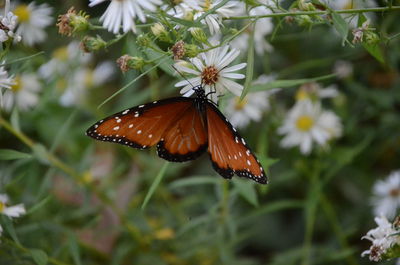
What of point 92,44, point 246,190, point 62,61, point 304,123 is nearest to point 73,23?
point 92,44

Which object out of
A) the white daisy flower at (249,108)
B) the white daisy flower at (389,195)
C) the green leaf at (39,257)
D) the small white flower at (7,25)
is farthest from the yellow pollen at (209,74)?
the white daisy flower at (389,195)

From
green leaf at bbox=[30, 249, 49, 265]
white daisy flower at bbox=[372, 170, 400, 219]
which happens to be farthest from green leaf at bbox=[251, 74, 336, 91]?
white daisy flower at bbox=[372, 170, 400, 219]

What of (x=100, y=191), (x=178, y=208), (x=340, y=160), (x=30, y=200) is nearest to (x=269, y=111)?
(x=340, y=160)

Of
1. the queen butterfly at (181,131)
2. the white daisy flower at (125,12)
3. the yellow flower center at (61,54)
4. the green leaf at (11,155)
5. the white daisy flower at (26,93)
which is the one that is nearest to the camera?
the white daisy flower at (125,12)

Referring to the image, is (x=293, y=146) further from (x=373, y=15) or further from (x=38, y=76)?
(x=38, y=76)

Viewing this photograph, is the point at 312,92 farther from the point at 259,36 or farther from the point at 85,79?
the point at 85,79

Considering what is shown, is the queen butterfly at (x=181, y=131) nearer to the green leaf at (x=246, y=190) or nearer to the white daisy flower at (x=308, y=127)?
the green leaf at (x=246, y=190)
